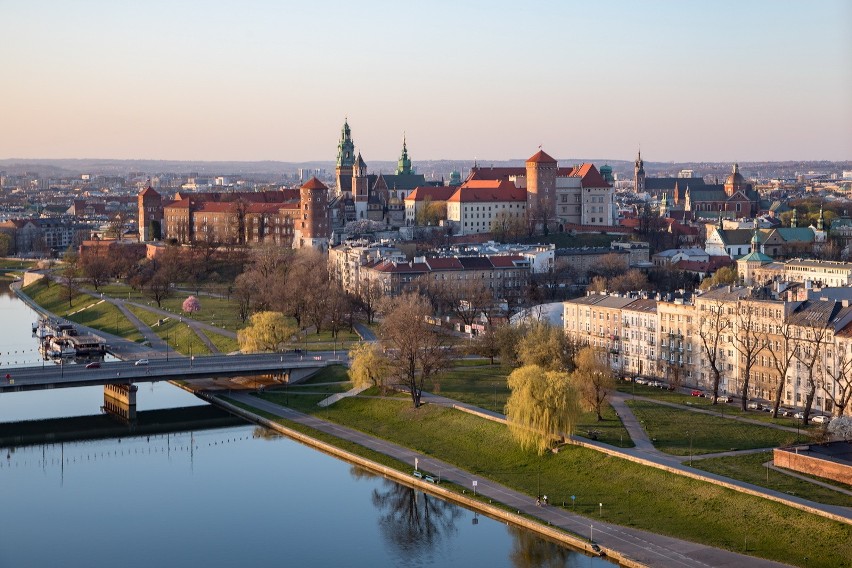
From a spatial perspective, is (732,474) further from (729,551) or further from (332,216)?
(332,216)

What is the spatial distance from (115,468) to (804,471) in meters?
22.0

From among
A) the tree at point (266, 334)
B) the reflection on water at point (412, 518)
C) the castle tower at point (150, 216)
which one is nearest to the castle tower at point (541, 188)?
the castle tower at point (150, 216)

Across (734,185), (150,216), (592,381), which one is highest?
(734,185)

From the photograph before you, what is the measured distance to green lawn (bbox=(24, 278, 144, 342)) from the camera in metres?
77.3

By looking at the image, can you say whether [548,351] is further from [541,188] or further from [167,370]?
[541,188]

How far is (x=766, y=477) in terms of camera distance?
36.8 meters

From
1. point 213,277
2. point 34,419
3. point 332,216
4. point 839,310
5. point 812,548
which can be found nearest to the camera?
point 812,548

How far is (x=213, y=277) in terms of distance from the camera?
307 ft

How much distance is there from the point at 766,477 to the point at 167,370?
1041 inches

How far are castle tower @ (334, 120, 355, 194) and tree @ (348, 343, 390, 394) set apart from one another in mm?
72018

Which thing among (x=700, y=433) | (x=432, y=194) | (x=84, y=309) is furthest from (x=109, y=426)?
(x=432, y=194)

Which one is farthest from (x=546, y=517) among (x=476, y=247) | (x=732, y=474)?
(x=476, y=247)

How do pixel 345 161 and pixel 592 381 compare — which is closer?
pixel 592 381

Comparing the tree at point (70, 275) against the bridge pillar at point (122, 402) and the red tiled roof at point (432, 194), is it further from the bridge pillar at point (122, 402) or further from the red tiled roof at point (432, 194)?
the bridge pillar at point (122, 402)
